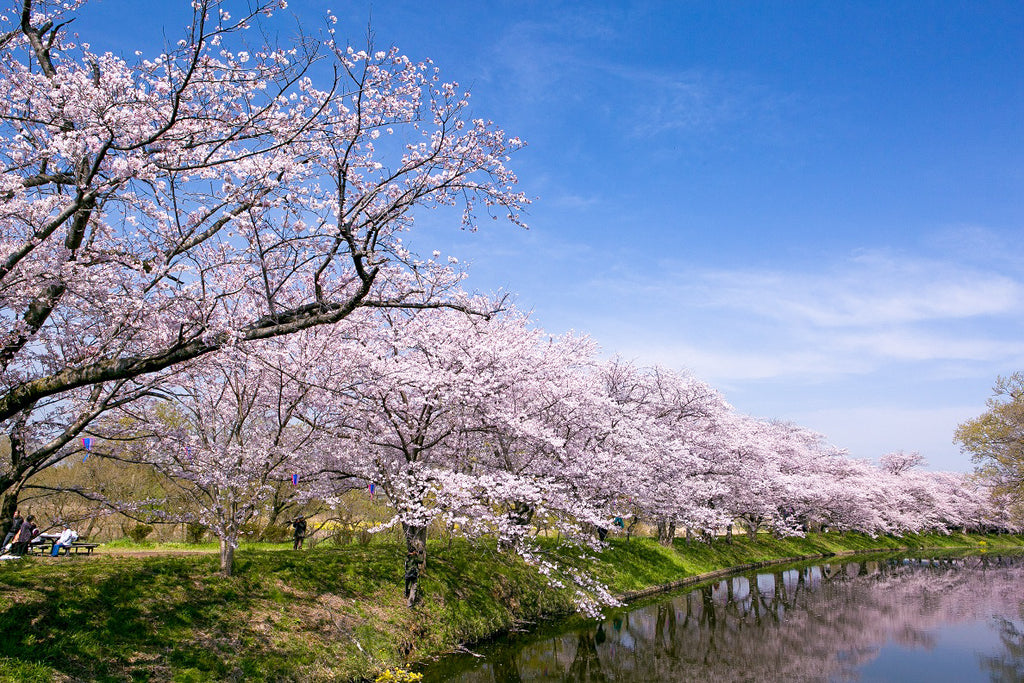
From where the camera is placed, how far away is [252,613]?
1609 cm

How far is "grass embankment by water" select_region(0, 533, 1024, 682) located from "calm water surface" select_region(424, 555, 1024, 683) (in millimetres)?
1737

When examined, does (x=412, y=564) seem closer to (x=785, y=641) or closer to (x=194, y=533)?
(x=785, y=641)

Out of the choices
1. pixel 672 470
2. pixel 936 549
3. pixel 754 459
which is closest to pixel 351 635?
pixel 672 470

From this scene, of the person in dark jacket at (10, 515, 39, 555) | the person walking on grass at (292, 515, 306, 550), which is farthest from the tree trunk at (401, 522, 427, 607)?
the person in dark jacket at (10, 515, 39, 555)

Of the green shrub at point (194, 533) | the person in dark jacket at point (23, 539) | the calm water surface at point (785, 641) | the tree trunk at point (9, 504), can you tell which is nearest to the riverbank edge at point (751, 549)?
the calm water surface at point (785, 641)

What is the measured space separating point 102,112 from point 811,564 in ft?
192

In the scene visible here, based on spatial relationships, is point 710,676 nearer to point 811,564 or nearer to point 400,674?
point 400,674

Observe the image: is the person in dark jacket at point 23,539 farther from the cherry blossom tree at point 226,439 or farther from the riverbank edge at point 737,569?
the riverbank edge at point 737,569

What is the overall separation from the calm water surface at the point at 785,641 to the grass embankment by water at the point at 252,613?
174 cm

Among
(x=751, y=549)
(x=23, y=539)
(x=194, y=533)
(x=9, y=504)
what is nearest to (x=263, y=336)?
(x=9, y=504)

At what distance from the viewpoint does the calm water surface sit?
18.8 m

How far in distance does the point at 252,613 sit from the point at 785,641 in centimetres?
1931

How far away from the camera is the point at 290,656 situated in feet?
50.1

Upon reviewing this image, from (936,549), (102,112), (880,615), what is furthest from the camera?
(936,549)
